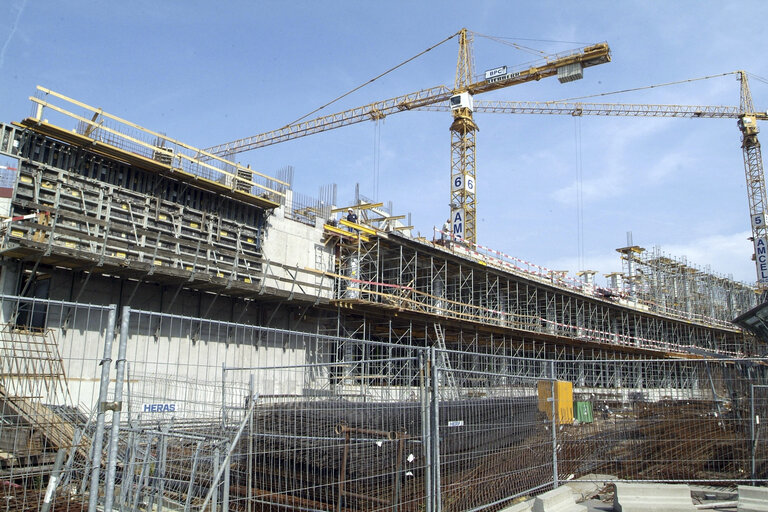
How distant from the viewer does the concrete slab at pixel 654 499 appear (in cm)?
860

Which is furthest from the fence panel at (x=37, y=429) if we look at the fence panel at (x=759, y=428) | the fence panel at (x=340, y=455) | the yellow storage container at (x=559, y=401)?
the fence panel at (x=759, y=428)

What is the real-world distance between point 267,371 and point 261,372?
8.05ft

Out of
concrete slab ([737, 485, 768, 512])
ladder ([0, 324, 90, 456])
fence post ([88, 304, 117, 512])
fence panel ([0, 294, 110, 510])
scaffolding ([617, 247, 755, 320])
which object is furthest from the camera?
scaffolding ([617, 247, 755, 320])

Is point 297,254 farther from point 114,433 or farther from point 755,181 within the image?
point 755,181

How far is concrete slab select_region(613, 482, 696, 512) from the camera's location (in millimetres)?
8602

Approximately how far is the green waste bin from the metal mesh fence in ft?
0.16

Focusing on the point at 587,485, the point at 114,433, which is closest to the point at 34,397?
the point at 114,433

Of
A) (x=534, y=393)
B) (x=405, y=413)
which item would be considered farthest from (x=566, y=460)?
(x=405, y=413)

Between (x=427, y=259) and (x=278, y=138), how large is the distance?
3330cm

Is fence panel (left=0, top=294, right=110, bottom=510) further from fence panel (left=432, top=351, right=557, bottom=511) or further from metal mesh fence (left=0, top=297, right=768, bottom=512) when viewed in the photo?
fence panel (left=432, top=351, right=557, bottom=511)

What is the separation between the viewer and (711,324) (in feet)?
195

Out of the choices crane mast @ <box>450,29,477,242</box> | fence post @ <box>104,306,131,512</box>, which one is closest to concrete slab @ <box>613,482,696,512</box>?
fence post @ <box>104,306,131,512</box>

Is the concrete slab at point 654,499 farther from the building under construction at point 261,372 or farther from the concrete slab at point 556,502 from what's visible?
the building under construction at point 261,372

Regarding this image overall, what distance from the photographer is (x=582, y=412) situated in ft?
40.2
